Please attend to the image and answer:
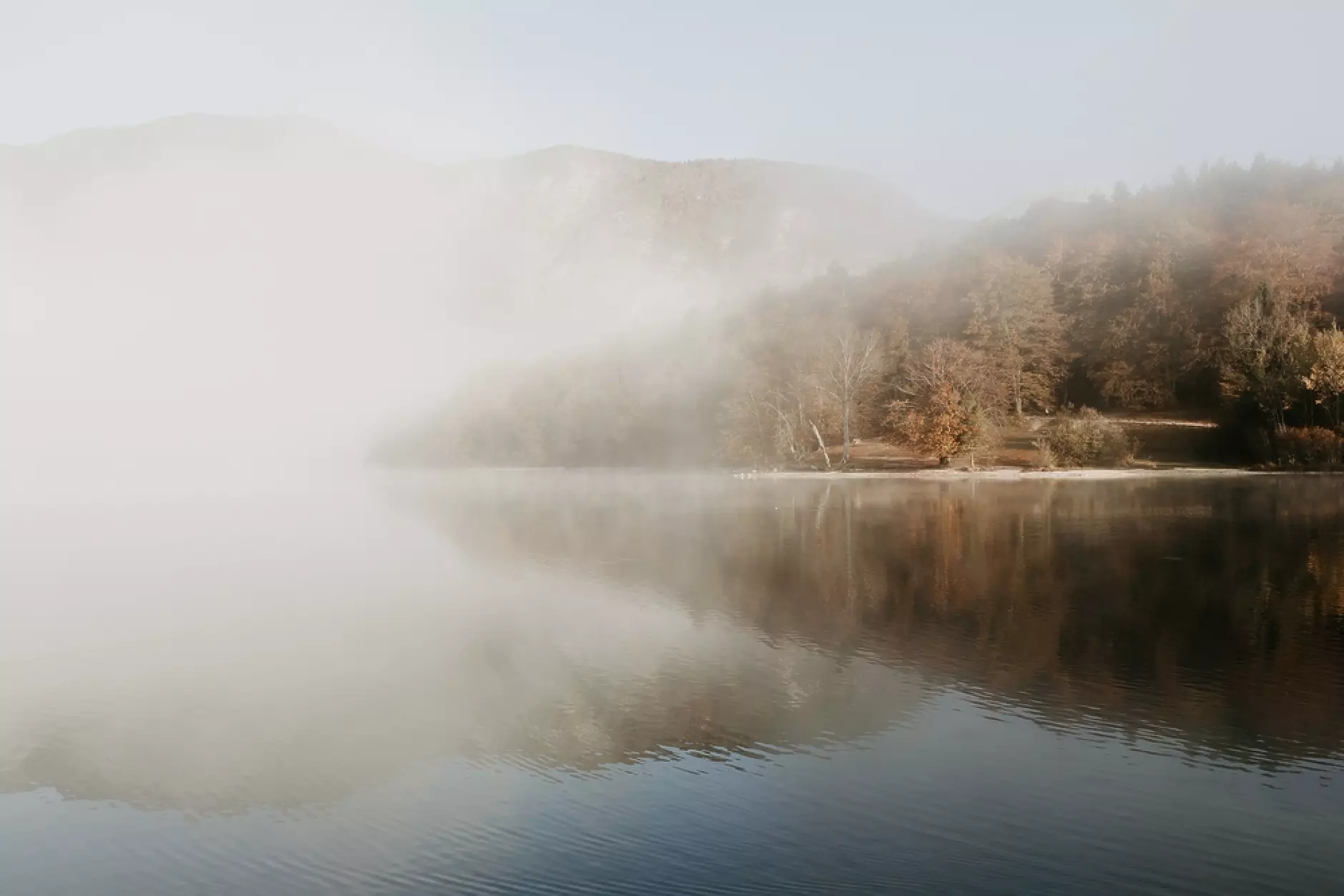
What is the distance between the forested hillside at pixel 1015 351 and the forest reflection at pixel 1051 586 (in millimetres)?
26736

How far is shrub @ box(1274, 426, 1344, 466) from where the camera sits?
226 feet

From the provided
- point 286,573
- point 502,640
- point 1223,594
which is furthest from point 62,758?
point 1223,594

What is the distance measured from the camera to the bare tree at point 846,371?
88375mm

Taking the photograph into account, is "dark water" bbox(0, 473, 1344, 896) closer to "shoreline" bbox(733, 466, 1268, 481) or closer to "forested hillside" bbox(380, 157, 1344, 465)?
"shoreline" bbox(733, 466, 1268, 481)

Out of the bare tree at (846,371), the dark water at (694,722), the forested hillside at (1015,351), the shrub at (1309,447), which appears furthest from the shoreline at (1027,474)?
the dark water at (694,722)

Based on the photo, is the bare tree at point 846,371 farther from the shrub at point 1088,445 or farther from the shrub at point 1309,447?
the shrub at point 1309,447

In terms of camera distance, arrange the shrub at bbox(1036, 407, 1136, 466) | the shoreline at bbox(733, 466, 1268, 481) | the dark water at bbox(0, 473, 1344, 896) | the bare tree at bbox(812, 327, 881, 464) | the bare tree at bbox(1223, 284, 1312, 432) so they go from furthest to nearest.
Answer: the bare tree at bbox(812, 327, 881, 464) → the shrub at bbox(1036, 407, 1136, 466) → the bare tree at bbox(1223, 284, 1312, 432) → the shoreline at bbox(733, 466, 1268, 481) → the dark water at bbox(0, 473, 1344, 896)

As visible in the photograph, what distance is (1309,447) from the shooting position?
70.0 metres

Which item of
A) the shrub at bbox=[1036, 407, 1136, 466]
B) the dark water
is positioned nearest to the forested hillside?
the shrub at bbox=[1036, 407, 1136, 466]

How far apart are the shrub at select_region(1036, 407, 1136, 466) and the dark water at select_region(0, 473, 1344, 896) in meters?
46.4

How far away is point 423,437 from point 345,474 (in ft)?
101

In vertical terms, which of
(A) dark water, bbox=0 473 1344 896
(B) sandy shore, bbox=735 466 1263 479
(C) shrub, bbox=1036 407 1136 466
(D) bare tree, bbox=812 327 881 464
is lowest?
(A) dark water, bbox=0 473 1344 896

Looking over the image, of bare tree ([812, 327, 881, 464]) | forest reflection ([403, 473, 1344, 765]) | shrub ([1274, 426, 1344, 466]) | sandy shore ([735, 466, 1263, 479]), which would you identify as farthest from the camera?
bare tree ([812, 327, 881, 464])

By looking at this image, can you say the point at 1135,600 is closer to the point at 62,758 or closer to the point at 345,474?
the point at 62,758
